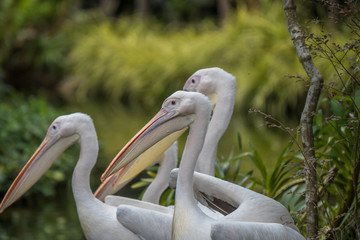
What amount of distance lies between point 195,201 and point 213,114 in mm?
1228

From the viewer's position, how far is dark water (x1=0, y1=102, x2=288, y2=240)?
5.97m

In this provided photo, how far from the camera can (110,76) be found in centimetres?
1697

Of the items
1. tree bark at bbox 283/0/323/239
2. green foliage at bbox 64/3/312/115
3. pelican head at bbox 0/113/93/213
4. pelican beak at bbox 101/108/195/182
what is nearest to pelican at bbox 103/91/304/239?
pelican beak at bbox 101/108/195/182

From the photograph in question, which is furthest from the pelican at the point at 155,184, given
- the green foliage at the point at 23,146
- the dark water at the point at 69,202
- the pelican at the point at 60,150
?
the green foliage at the point at 23,146

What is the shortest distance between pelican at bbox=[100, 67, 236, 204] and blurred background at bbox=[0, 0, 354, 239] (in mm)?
1892

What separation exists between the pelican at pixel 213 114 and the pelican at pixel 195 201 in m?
0.61

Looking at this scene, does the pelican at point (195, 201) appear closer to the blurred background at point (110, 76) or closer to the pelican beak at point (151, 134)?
the pelican beak at point (151, 134)

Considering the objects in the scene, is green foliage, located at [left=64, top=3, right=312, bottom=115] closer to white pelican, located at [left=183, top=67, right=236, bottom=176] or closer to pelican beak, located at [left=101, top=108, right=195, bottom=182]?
white pelican, located at [left=183, top=67, right=236, bottom=176]

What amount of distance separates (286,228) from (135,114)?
36.2ft

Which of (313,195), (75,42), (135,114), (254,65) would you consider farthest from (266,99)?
(313,195)

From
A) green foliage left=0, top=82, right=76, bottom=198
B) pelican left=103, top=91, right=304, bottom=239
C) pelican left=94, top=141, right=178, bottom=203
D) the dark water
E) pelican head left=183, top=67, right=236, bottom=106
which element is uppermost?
pelican head left=183, top=67, right=236, bottom=106

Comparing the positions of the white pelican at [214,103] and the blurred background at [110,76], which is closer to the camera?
the white pelican at [214,103]

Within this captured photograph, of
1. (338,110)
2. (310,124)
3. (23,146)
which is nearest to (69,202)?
(23,146)

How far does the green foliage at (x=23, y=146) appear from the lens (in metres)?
6.96
